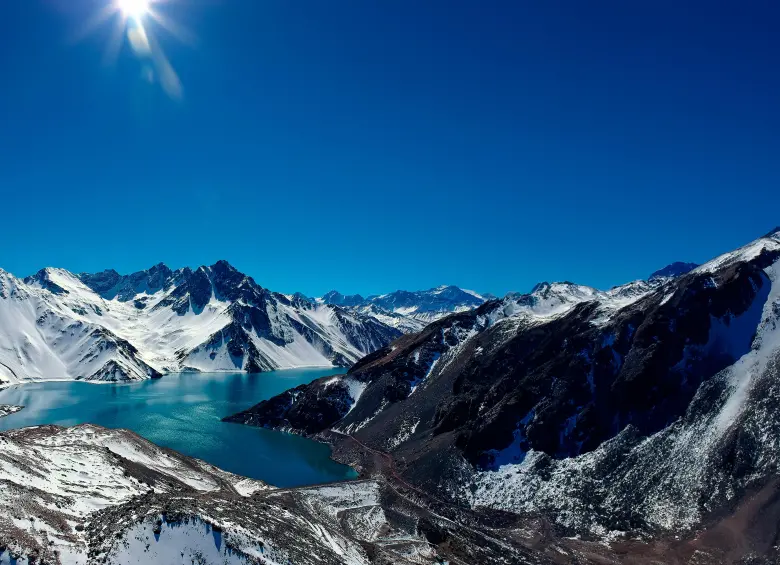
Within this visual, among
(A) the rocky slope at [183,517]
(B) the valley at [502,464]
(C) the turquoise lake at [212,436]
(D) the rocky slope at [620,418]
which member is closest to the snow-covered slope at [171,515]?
(A) the rocky slope at [183,517]

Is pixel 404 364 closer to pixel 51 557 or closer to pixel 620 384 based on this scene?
pixel 620 384

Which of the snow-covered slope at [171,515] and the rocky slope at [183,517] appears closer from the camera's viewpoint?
the snow-covered slope at [171,515]

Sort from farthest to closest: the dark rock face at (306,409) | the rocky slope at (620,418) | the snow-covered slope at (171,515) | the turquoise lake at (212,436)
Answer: the dark rock face at (306,409) → the turquoise lake at (212,436) → the rocky slope at (620,418) → the snow-covered slope at (171,515)

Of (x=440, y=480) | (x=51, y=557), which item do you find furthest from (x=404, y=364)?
(x=51, y=557)

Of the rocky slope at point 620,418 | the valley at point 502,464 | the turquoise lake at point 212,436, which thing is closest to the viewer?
the valley at point 502,464

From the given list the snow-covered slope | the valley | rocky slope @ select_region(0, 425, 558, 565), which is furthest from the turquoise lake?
the snow-covered slope

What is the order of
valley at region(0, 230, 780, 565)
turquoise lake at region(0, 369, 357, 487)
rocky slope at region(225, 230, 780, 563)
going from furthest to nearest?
turquoise lake at region(0, 369, 357, 487) < rocky slope at region(225, 230, 780, 563) < valley at region(0, 230, 780, 565)

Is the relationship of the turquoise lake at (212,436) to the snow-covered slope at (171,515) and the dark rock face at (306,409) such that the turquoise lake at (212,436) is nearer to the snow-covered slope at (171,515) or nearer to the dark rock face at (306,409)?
the dark rock face at (306,409)

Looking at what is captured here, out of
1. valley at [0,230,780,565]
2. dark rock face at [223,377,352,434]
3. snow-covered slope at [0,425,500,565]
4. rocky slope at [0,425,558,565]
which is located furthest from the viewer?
dark rock face at [223,377,352,434]

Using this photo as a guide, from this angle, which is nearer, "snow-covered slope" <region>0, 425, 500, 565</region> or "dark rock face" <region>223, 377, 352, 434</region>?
"snow-covered slope" <region>0, 425, 500, 565</region>

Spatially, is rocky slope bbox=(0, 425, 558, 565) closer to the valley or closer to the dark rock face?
the valley
